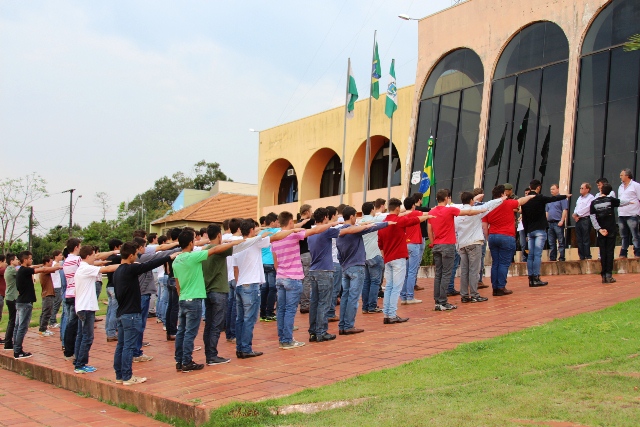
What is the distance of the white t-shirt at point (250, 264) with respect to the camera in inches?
333

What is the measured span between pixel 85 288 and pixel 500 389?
5.77 m

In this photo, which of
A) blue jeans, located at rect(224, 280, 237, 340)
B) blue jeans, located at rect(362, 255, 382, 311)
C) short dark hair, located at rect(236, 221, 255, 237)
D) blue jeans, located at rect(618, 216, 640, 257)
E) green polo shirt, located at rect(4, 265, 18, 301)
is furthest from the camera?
blue jeans, located at rect(618, 216, 640, 257)

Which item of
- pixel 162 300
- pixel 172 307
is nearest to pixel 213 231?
pixel 172 307

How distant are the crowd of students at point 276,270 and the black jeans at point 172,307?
0.02m

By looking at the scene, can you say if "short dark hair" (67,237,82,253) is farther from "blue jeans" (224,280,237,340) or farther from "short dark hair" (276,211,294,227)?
"short dark hair" (276,211,294,227)

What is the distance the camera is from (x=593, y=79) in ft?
55.7

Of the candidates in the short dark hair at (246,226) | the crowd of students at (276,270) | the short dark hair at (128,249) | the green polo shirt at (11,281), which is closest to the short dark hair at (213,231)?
the crowd of students at (276,270)

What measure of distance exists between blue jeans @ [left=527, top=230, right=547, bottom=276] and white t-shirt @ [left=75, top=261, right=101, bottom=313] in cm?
735

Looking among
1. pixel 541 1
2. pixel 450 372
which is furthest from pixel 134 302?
pixel 541 1

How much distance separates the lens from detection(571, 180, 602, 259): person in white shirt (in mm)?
12961

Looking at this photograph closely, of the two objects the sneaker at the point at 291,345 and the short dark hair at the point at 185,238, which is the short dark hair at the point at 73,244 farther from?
the sneaker at the point at 291,345

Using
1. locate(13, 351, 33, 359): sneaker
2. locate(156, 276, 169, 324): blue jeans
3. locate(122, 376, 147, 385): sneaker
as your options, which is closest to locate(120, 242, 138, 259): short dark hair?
locate(122, 376, 147, 385): sneaker

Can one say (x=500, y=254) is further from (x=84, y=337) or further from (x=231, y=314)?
(x=84, y=337)

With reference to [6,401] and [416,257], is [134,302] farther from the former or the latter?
[416,257]
